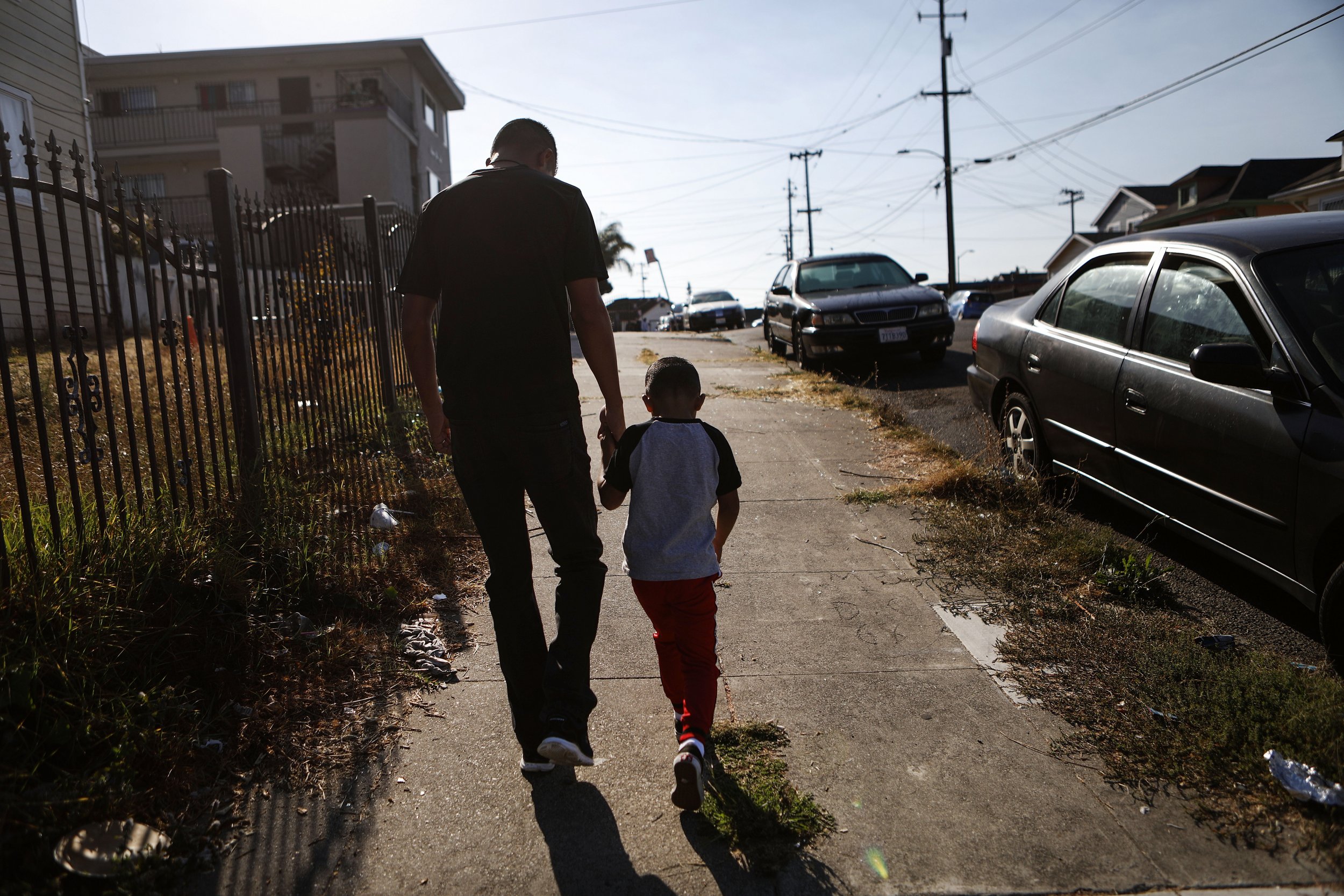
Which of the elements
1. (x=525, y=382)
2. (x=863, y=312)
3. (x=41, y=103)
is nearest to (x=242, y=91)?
(x=41, y=103)

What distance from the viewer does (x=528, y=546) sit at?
2.81 m

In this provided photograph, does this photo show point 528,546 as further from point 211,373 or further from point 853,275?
point 853,275

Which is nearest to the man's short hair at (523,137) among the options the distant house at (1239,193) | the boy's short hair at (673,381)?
the boy's short hair at (673,381)

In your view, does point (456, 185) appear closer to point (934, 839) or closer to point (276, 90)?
point (934, 839)

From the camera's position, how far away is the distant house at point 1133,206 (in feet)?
172

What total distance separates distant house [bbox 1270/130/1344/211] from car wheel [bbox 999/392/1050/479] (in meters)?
28.0

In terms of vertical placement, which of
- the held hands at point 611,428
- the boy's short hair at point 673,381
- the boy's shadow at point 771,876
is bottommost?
the boy's shadow at point 771,876

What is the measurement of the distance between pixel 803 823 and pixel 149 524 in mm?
2850

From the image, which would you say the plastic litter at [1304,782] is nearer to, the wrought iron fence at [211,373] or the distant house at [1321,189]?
the wrought iron fence at [211,373]

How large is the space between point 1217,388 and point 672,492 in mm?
2688

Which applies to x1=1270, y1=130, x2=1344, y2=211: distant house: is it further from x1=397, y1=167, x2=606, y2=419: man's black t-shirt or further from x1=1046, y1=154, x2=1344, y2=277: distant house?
x1=397, y1=167, x2=606, y2=419: man's black t-shirt

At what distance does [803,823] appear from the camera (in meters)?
2.58

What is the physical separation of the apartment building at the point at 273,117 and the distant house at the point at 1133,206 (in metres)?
38.3

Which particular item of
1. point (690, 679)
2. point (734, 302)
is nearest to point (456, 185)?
point (690, 679)
